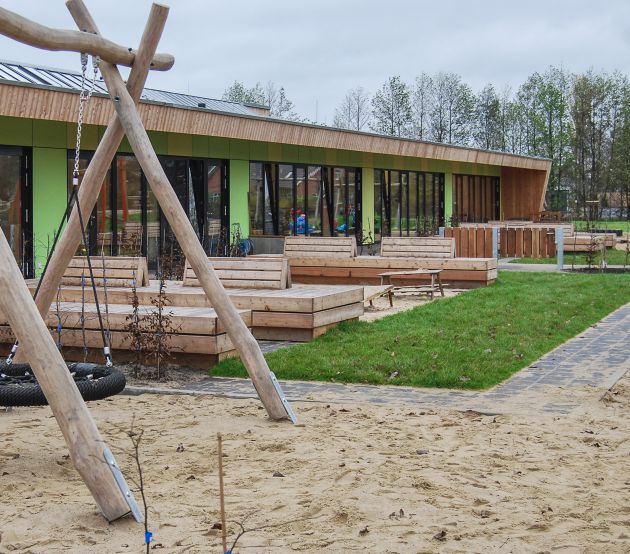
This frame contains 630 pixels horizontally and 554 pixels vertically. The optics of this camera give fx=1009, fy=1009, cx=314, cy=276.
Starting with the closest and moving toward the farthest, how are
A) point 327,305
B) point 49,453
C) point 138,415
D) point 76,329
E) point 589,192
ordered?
point 49,453, point 138,415, point 76,329, point 327,305, point 589,192

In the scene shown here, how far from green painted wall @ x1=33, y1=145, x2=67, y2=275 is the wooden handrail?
950 centimetres

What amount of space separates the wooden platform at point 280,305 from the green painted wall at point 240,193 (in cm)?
1066

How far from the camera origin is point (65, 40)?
7098mm

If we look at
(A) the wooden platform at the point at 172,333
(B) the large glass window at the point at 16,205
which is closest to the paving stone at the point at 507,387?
(A) the wooden platform at the point at 172,333

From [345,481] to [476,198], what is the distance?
34.5 m

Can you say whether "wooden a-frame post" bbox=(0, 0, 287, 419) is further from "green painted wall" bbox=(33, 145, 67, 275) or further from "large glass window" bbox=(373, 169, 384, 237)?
A: "large glass window" bbox=(373, 169, 384, 237)

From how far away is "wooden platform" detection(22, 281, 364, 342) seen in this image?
1158 centimetres

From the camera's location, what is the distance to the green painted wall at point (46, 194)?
57.3 feet

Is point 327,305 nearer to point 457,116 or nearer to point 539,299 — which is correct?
point 539,299

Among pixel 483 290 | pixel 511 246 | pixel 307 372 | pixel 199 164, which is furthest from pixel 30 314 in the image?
pixel 511 246

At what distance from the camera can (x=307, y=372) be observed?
9.76m

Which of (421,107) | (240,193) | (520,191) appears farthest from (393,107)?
(240,193)

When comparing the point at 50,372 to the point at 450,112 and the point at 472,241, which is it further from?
the point at 450,112

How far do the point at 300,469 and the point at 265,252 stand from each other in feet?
55.7
